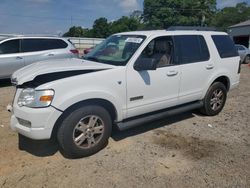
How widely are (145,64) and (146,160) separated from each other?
4.85 ft

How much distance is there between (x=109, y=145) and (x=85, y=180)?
1103mm

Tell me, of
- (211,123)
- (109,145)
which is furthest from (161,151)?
(211,123)

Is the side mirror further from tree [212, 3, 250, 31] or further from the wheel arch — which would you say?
tree [212, 3, 250, 31]

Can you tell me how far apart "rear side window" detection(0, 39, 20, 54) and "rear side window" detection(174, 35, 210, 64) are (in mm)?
6169

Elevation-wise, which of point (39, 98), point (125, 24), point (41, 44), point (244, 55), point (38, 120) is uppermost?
point (125, 24)

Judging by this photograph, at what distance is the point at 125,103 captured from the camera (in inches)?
173

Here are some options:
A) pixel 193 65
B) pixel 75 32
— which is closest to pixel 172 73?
pixel 193 65

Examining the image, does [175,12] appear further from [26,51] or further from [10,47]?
[10,47]

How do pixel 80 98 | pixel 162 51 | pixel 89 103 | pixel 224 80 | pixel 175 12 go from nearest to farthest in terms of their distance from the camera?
1. pixel 80 98
2. pixel 89 103
3. pixel 162 51
4. pixel 224 80
5. pixel 175 12

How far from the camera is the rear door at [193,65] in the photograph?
5219 mm

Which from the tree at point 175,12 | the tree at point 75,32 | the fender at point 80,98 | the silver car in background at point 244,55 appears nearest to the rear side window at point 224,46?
the fender at point 80,98

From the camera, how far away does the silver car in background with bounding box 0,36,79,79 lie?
9.06 meters

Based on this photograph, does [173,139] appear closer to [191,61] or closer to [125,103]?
[125,103]

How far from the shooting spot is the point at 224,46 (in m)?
6.15
